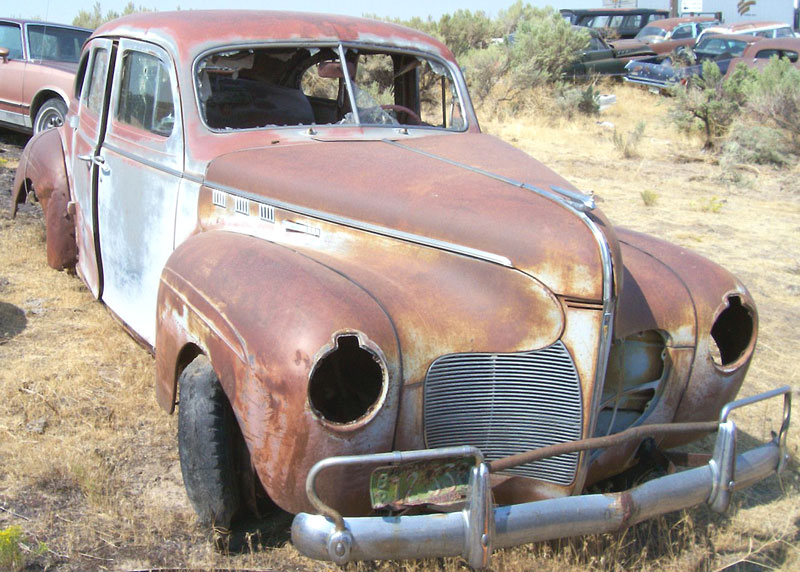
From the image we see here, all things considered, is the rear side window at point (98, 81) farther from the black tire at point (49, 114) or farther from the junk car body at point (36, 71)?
the black tire at point (49, 114)

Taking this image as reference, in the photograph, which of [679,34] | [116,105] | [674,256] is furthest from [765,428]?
[679,34]

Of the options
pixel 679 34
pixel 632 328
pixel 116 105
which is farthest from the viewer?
pixel 679 34

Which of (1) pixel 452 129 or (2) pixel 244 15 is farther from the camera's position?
(1) pixel 452 129

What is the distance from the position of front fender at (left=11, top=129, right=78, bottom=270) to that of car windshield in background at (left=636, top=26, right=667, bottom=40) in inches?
786

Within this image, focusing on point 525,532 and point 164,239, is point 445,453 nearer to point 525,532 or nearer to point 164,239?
point 525,532

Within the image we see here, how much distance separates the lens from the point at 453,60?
15.0ft

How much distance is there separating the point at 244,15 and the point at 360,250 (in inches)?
65.9

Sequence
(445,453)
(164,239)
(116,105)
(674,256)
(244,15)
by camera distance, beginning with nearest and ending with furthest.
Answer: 1. (445,453)
2. (674,256)
3. (164,239)
4. (244,15)
5. (116,105)

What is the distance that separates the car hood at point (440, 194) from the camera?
2658mm

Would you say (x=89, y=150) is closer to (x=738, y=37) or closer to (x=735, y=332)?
(x=735, y=332)

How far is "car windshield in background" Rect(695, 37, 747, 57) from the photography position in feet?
56.1

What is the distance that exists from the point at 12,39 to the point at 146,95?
21.6ft

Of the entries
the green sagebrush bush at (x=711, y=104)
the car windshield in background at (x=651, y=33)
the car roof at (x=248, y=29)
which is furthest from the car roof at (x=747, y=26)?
the car roof at (x=248, y=29)

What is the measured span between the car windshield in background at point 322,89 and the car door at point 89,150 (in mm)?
864
